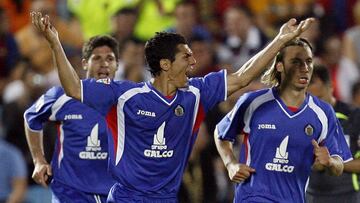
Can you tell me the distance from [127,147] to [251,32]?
6351 millimetres

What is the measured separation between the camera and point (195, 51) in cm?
1461

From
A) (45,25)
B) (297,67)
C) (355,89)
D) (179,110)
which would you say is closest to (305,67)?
(297,67)

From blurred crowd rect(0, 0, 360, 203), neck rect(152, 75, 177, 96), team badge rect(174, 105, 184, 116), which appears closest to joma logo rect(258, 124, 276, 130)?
team badge rect(174, 105, 184, 116)

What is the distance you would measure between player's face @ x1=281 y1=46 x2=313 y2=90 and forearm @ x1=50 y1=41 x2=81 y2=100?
5.59 feet

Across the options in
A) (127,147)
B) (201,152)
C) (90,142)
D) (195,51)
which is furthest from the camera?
(195,51)

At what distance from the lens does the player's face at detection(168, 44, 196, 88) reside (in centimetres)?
938

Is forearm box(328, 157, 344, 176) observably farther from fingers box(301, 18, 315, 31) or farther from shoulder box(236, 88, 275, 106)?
fingers box(301, 18, 315, 31)

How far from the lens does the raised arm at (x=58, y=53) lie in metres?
8.78

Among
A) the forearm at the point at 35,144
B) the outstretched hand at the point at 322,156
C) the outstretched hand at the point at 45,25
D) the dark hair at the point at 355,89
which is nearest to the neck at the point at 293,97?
the outstretched hand at the point at 322,156

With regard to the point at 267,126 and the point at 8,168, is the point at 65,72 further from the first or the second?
the point at 8,168

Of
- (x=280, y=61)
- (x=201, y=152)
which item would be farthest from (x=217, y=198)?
(x=280, y=61)

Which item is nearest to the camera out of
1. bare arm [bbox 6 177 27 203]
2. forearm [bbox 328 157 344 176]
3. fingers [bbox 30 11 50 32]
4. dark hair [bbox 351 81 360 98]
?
fingers [bbox 30 11 50 32]

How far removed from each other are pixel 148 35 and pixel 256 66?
641cm

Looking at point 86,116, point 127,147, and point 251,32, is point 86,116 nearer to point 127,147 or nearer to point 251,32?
point 127,147
